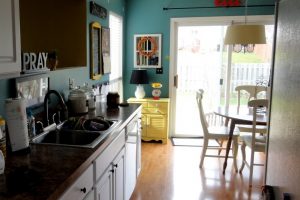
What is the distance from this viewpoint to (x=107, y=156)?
1911 mm

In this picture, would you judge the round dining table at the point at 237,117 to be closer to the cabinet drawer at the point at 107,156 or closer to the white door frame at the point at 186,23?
the white door frame at the point at 186,23

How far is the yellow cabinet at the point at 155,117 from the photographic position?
4.62 m

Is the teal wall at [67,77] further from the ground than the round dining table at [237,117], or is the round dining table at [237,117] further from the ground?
the teal wall at [67,77]

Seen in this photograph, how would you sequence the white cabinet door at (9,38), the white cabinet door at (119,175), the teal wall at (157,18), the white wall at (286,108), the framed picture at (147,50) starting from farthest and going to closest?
the framed picture at (147,50) < the teal wall at (157,18) < the white cabinet door at (119,175) < the white cabinet door at (9,38) < the white wall at (286,108)

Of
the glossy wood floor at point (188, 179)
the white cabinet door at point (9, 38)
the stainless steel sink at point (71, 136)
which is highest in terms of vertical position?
the white cabinet door at point (9, 38)

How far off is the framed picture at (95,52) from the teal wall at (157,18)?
1414mm

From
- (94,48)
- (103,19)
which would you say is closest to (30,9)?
(94,48)

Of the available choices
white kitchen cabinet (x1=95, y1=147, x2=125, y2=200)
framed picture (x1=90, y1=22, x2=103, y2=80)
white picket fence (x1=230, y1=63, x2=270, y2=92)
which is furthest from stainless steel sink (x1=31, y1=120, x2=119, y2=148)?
white picket fence (x1=230, y1=63, x2=270, y2=92)

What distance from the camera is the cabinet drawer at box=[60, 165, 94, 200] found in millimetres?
1302

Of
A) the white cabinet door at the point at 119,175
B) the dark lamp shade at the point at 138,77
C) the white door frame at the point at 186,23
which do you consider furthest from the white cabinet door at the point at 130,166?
the white door frame at the point at 186,23

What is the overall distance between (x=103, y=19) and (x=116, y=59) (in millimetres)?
986

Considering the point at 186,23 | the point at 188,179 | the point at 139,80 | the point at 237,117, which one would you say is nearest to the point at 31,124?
the point at 188,179

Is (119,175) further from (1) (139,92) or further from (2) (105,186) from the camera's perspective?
(1) (139,92)

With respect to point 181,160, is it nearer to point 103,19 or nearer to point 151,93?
point 151,93
